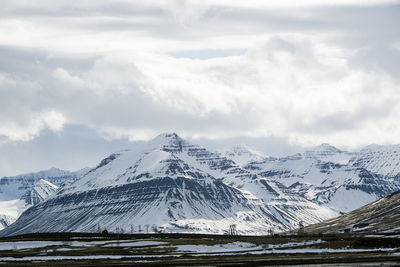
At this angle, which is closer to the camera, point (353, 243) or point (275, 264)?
point (275, 264)

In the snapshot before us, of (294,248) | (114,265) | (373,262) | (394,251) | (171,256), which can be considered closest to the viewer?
(373,262)

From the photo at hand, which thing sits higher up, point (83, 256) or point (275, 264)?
point (83, 256)

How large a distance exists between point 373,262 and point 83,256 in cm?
7423

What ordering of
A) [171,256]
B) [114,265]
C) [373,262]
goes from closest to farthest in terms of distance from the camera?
[373,262], [114,265], [171,256]

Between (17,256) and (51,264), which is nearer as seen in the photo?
(51,264)

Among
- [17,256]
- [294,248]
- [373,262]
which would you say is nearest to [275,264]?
[373,262]

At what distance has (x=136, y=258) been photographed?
18038 cm

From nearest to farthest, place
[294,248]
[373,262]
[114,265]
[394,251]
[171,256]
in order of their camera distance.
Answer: [373,262] < [114,265] < [394,251] < [171,256] < [294,248]

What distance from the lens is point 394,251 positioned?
17238 centimetres

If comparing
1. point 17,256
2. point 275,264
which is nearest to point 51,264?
point 17,256

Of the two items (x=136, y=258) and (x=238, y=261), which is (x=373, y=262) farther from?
(x=136, y=258)

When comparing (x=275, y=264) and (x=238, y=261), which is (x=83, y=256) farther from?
(x=275, y=264)

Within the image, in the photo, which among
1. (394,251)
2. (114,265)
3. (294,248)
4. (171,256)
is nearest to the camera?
(114,265)

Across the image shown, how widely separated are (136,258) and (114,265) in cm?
1904
